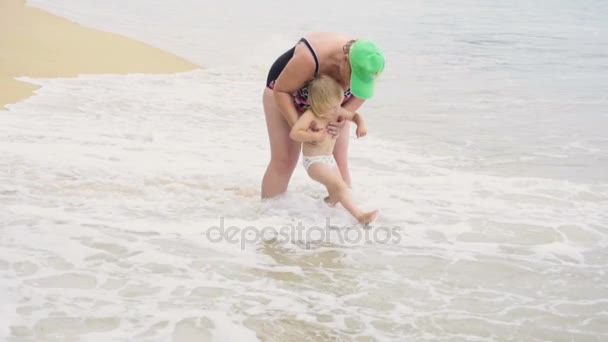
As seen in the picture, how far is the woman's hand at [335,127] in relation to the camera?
5406mm

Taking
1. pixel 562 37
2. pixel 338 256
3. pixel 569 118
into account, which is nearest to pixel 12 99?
pixel 338 256

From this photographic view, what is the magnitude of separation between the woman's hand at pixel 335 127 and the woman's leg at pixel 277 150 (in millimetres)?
301

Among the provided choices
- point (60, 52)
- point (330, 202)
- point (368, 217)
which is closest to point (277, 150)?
point (330, 202)

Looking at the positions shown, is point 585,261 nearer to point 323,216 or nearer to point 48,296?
point 323,216

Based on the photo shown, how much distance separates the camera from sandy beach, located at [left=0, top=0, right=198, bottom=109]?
11.1m

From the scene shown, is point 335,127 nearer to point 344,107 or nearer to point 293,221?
point 344,107

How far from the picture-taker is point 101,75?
11.7 m

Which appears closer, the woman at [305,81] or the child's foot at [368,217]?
the woman at [305,81]

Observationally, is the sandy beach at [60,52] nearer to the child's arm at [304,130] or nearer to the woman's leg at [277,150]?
the woman's leg at [277,150]

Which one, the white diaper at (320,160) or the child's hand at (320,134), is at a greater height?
the child's hand at (320,134)

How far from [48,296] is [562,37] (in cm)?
1619

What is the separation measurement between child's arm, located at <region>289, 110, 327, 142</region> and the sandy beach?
544 centimetres

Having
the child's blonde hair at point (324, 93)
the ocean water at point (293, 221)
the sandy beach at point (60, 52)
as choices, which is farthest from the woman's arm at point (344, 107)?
the sandy beach at point (60, 52)

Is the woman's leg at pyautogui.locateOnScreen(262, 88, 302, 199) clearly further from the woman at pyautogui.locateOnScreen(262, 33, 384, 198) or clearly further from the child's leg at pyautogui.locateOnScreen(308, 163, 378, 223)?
the child's leg at pyautogui.locateOnScreen(308, 163, 378, 223)
